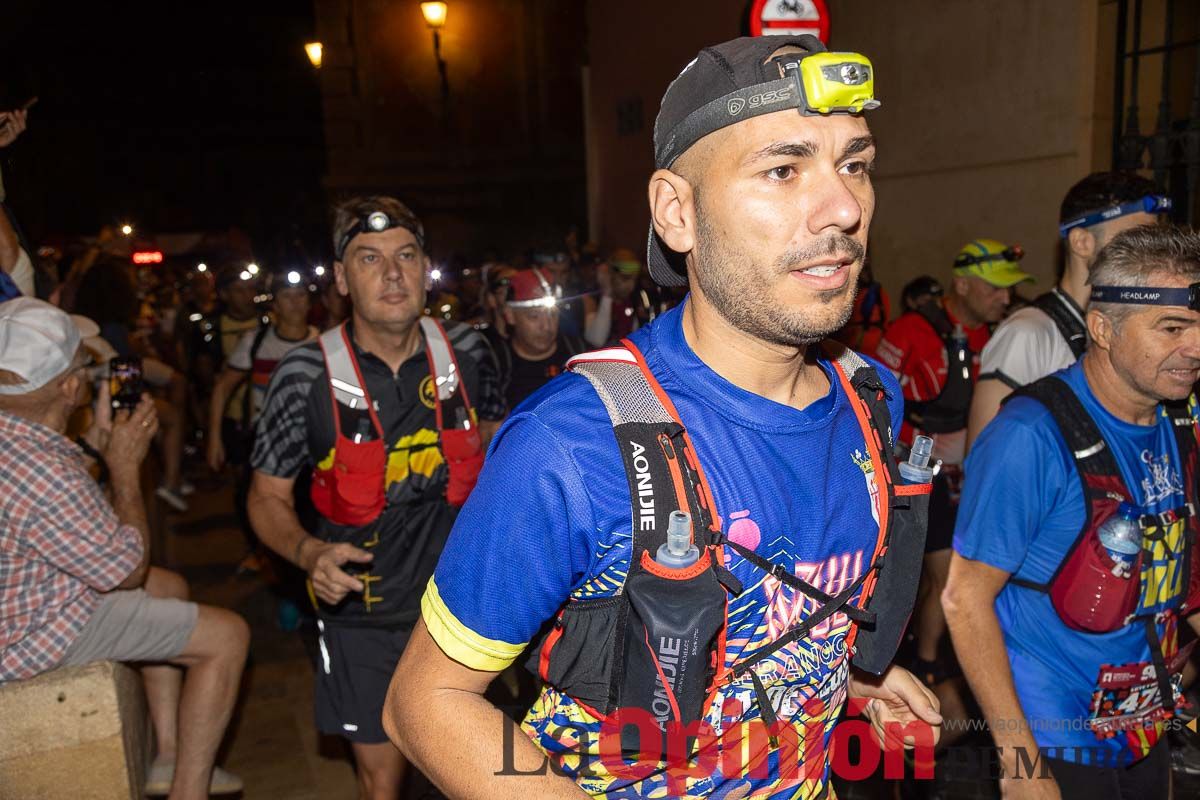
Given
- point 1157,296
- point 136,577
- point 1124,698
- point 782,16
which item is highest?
point 782,16

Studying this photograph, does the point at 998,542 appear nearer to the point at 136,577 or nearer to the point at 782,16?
the point at 136,577

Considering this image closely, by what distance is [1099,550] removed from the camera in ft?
8.77

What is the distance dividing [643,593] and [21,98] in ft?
16.2

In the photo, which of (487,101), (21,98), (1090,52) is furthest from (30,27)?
(487,101)

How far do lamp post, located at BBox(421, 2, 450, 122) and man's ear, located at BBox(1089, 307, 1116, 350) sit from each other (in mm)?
20318

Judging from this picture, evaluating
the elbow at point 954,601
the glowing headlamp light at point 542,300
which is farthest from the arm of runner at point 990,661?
the glowing headlamp light at point 542,300

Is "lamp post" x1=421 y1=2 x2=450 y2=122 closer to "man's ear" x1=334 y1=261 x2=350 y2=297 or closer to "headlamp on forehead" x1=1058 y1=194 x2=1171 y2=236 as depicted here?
"man's ear" x1=334 y1=261 x2=350 y2=297

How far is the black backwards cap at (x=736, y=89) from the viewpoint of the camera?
5.71 feet

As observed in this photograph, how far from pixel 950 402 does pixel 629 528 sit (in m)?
4.76

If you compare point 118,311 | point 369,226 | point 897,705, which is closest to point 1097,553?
point 897,705

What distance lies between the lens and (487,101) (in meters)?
24.5

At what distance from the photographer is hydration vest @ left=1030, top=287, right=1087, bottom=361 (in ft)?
12.9

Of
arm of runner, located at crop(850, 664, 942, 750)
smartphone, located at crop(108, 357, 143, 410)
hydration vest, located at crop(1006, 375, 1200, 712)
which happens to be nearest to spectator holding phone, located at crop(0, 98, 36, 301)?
smartphone, located at crop(108, 357, 143, 410)

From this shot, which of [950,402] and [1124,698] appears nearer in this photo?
[1124,698]
